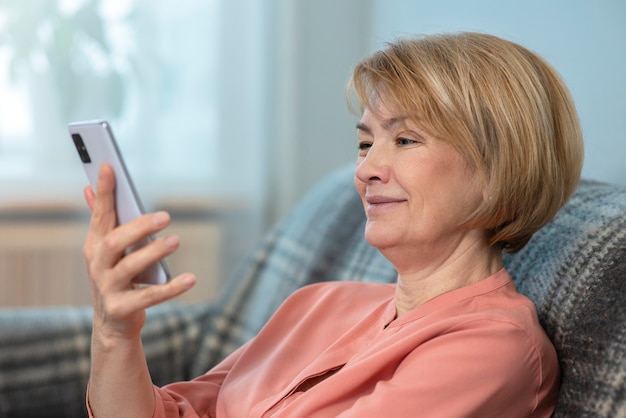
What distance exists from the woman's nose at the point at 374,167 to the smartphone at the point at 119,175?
1.08 ft

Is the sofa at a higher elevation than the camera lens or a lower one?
lower

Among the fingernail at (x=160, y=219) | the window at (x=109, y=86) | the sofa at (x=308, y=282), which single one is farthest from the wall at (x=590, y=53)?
the window at (x=109, y=86)

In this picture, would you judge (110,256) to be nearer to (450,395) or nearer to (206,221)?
(450,395)

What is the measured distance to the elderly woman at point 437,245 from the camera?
0.99 metres

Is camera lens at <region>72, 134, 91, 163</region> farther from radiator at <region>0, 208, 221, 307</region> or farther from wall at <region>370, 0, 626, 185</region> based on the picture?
radiator at <region>0, 208, 221, 307</region>

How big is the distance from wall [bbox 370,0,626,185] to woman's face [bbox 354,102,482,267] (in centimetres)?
20

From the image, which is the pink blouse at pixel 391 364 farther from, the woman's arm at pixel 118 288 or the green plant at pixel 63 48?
the green plant at pixel 63 48

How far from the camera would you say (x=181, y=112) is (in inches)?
105

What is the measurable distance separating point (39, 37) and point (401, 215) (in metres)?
1.72

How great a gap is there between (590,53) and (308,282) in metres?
0.72

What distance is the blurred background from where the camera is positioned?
2545 mm

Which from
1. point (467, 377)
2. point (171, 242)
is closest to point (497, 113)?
point (467, 377)

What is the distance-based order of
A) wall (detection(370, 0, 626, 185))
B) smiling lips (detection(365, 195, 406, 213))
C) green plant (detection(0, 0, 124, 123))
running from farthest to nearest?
green plant (detection(0, 0, 124, 123)) → wall (detection(370, 0, 626, 185)) → smiling lips (detection(365, 195, 406, 213))

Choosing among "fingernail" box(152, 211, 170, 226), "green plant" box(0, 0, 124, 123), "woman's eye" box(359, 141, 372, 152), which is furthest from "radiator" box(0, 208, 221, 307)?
"fingernail" box(152, 211, 170, 226)
